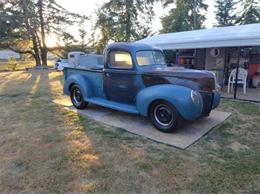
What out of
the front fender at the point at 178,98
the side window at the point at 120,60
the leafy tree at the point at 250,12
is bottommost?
the front fender at the point at 178,98

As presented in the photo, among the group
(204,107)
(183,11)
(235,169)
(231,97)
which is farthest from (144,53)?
(183,11)

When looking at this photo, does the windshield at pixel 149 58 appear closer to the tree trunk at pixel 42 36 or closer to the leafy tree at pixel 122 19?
the leafy tree at pixel 122 19

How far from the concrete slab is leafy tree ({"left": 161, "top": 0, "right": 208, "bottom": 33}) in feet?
64.6

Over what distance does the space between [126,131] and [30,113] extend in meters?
2.82

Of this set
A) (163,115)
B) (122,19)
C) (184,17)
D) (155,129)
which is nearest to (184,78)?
(163,115)

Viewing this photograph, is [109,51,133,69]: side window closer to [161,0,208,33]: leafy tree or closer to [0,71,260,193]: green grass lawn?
[0,71,260,193]: green grass lawn

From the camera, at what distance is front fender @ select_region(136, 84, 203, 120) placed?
383cm

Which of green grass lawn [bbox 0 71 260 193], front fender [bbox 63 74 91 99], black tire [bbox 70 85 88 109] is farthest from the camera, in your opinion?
black tire [bbox 70 85 88 109]

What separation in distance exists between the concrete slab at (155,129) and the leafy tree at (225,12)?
28.5 m

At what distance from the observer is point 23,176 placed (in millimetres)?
2807

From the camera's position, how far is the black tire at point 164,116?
4.03 meters

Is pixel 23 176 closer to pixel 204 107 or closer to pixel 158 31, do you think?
pixel 204 107

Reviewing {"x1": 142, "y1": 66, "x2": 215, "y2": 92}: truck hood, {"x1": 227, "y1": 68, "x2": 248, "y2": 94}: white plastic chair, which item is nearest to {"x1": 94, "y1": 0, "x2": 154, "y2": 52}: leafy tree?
{"x1": 227, "y1": 68, "x2": 248, "y2": 94}: white plastic chair

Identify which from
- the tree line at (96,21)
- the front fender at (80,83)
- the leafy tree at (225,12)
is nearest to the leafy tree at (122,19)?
the tree line at (96,21)
